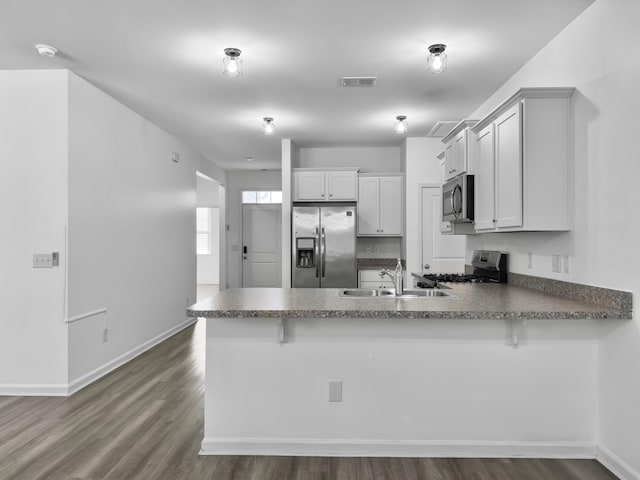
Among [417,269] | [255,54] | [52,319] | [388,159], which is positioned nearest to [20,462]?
[52,319]

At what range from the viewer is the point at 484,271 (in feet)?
12.9

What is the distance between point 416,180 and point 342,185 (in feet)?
3.39

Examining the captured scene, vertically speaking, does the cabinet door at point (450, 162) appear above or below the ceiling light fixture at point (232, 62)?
Result: below

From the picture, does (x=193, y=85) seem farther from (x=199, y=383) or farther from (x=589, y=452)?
(x=589, y=452)

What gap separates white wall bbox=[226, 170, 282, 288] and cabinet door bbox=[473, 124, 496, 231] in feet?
18.7

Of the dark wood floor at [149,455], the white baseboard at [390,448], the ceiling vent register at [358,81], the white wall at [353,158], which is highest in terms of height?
the ceiling vent register at [358,81]

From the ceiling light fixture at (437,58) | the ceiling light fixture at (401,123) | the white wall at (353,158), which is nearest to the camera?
the ceiling light fixture at (437,58)

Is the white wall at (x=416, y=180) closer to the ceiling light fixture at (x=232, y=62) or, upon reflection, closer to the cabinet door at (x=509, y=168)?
the cabinet door at (x=509, y=168)

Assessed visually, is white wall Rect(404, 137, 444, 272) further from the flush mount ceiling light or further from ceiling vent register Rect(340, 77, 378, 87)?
the flush mount ceiling light

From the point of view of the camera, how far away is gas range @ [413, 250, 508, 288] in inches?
144

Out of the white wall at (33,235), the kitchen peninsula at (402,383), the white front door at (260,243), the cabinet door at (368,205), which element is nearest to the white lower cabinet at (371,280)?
the cabinet door at (368,205)

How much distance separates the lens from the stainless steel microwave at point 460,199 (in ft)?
11.6

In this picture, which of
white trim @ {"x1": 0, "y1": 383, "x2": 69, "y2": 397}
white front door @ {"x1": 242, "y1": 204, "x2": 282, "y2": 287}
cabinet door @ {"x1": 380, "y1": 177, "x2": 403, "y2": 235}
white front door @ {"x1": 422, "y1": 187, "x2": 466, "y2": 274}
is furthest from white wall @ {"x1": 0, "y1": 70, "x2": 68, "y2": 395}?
white front door @ {"x1": 242, "y1": 204, "x2": 282, "y2": 287}

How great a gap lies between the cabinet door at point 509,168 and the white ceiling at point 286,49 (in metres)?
0.61
